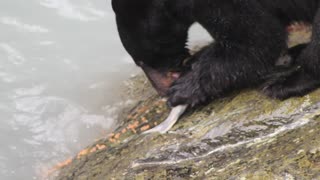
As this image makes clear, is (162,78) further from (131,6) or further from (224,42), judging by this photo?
(224,42)

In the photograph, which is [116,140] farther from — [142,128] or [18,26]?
[18,26]

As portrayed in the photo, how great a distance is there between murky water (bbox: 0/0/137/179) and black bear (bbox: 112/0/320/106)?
4.36 metres

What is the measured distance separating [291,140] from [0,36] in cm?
1277

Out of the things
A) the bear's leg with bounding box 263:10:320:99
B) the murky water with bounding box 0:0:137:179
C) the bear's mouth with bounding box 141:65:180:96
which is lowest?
the murky water with bounding box 0:0:137:179

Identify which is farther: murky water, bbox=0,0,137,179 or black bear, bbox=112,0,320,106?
murky water, bbox=0,0,137,179

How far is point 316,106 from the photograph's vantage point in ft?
13.2

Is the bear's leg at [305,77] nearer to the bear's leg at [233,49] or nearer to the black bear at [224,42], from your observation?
the black bear at [224,42]

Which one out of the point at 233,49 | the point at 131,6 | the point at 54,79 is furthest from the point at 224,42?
the point at 54,79

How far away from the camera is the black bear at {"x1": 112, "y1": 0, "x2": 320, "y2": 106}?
4504 millimetres

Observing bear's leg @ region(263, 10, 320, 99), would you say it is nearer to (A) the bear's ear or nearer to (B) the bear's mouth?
(B) the bear's mouth

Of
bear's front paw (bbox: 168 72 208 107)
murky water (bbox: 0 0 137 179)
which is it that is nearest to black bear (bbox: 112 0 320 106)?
bear's front paw (bbox: 168 72 208 107)

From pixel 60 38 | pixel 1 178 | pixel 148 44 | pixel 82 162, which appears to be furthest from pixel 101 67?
pixel 148 44

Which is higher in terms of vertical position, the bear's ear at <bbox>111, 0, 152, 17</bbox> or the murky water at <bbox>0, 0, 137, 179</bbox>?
the bear's ear at <bbox>111, 0, 152, 17</bbox>

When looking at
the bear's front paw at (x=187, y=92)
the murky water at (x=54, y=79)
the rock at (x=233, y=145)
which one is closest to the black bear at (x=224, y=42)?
the bear's front paw at (x=187, y=92)
